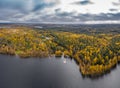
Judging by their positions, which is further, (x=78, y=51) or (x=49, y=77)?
(x=78, y=51)

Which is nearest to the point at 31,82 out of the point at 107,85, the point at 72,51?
the point at 107,85

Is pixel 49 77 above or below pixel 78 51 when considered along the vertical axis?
below

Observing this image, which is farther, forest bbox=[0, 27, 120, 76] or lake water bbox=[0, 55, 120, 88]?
forest bbox=[0, 27, 120, 76]

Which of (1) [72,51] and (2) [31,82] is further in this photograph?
(1) [72,51]

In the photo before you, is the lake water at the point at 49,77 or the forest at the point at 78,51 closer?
the lake water at the point at 49,77

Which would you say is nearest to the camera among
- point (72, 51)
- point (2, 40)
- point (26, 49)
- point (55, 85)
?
point (55, 85)

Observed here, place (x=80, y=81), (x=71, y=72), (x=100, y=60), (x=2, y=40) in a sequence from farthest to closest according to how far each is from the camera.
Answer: (x=2, y=40), (x=100, y=60), (x=71, y=72), (x=80, y=81)

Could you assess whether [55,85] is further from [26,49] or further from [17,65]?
[26,49]
